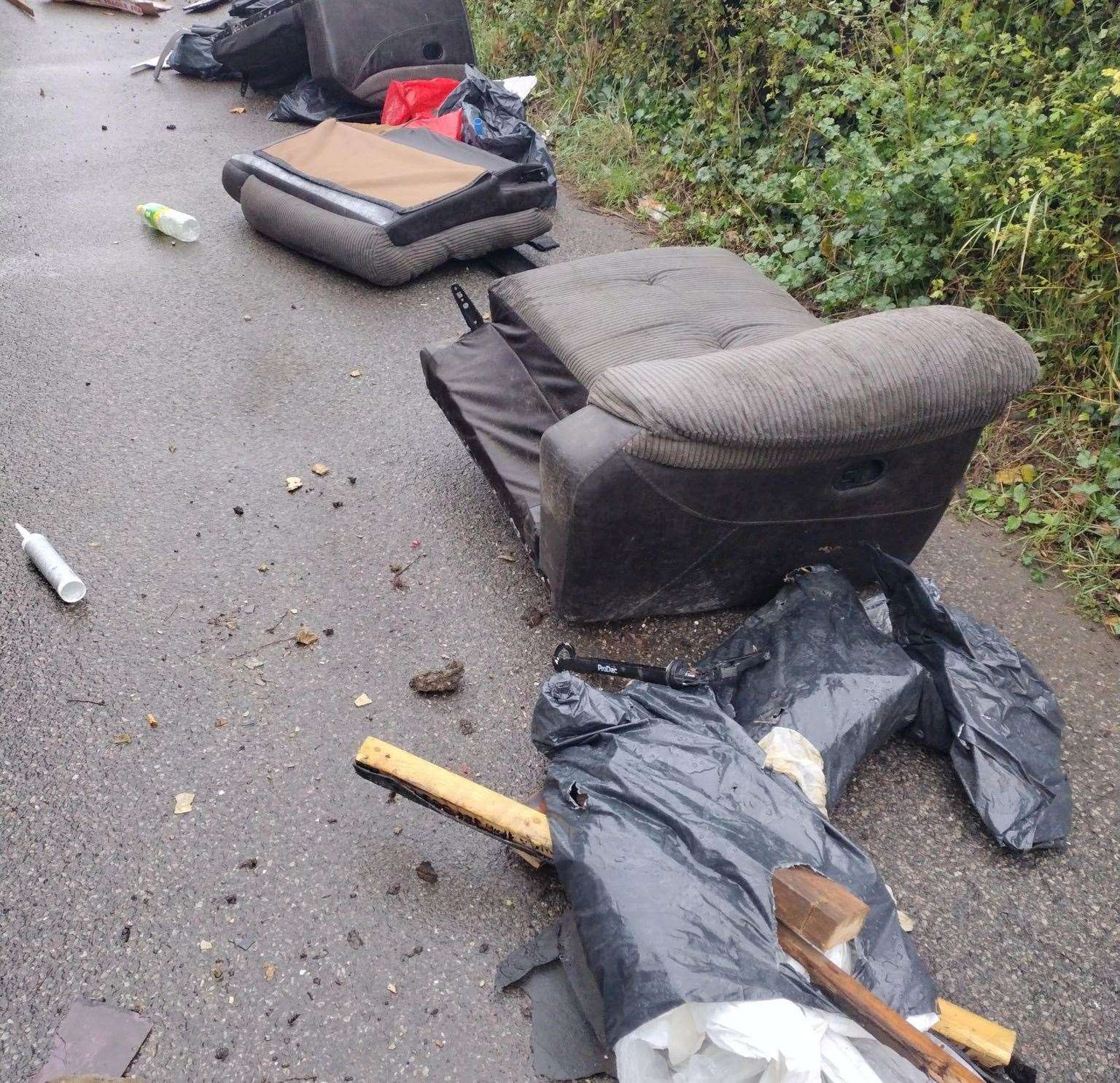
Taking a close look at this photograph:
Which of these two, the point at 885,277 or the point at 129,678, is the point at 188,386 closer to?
the point at 129,678

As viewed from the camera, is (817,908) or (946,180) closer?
(817,908)

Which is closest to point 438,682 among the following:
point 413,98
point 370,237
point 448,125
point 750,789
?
point 750,789

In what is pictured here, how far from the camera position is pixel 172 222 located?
4.63 metres

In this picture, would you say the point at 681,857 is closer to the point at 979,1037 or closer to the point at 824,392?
the point at 979,1037

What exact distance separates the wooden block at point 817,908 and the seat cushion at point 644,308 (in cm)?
135

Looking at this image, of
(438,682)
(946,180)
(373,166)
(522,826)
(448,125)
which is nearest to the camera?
(522,826)

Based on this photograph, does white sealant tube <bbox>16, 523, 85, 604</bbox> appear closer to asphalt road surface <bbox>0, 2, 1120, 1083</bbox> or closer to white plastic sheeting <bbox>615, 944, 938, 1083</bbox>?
asphalt road surface <bbox>0, 2, 1120, 1083</bbox>

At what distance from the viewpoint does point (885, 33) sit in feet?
13.6

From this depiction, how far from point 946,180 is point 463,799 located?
119 inches

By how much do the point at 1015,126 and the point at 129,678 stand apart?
354 cm

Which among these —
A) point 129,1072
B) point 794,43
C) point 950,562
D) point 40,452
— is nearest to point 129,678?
point 129,1072

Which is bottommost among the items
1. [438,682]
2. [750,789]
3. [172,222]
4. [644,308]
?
[172,222]

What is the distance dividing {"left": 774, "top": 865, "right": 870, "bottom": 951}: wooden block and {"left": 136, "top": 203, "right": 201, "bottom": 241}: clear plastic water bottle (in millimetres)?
4358

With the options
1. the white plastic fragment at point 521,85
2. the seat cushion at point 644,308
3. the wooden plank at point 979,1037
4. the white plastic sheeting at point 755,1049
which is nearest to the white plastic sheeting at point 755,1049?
the white plastic sheeting at point 755,1049
